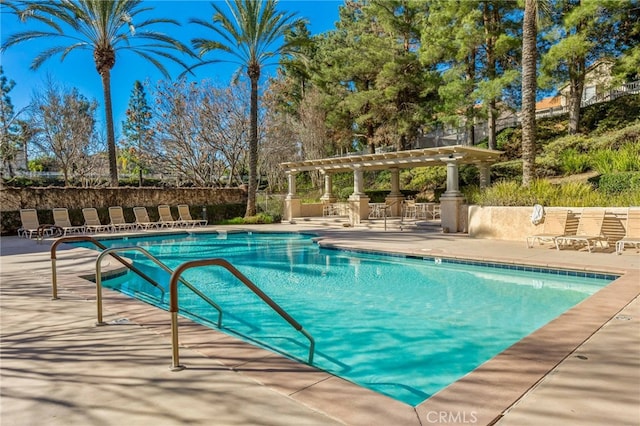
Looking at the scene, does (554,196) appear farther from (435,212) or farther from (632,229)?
(435,212)

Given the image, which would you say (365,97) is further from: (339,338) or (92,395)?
(92,395)

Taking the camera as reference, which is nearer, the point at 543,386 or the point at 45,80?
the point at 543,386

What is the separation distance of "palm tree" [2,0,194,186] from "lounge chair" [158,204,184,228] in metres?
2.71

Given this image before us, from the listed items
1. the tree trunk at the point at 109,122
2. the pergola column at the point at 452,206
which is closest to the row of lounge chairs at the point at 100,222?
the tree trunk at the point at 109,122

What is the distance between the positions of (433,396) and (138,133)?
1782 inches

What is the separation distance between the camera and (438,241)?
13297mm

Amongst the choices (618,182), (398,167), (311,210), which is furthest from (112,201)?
(618,182)

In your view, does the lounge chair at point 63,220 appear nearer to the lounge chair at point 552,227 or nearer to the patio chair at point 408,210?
the patio chair at point 408,210

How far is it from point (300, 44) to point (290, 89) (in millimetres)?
15000

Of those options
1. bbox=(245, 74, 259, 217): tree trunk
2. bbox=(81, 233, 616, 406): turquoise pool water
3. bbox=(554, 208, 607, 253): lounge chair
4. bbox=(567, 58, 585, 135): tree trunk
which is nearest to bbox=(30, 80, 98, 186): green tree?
bbox=(245, 74, 259, 217): tree trunk

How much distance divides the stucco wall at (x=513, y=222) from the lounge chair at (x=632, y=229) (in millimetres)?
530

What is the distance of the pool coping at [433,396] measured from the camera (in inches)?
108

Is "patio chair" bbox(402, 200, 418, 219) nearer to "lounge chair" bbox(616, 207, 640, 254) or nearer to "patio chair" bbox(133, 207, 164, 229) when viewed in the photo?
"lounge chair" bbox(616, 207, 640, 254)

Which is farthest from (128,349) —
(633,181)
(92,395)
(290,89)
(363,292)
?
(290,89)
